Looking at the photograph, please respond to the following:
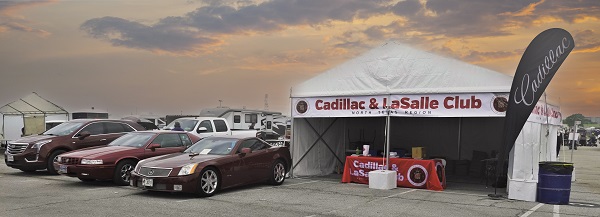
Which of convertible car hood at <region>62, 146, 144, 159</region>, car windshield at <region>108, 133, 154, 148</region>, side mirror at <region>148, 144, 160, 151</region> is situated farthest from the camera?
car windshield at <region>108, 133, 154, 148</region>

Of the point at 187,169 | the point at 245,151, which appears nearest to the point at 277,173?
the point at 245,151

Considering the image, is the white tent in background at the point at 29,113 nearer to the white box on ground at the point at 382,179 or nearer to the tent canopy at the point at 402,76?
the tent canopy at the point at 402,76

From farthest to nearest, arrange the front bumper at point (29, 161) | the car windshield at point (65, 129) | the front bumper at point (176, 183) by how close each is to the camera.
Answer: the car windshield at point (65, 129)
the front bumper at point (29, 161)
the front bumper at point (176, 183)

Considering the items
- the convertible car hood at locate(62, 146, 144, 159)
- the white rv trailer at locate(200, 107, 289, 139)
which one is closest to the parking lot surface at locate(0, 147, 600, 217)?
the convertible car hood at locate(62, 146, 144, 159)

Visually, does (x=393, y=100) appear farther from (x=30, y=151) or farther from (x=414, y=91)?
(x=30, y=151)

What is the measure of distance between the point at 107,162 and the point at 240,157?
123 inches

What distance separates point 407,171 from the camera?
1312cm

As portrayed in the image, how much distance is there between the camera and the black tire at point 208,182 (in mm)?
10449

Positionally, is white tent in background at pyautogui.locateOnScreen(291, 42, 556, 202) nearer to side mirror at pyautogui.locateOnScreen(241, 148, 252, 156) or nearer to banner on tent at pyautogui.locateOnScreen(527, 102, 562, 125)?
banner on tent at pyautogui.locateOnScreen(527, 102, 562, 125)

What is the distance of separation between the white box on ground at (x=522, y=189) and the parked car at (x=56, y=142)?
1092cm

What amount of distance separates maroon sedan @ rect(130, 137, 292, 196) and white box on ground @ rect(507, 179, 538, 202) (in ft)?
17.2

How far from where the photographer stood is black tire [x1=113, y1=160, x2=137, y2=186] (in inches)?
478

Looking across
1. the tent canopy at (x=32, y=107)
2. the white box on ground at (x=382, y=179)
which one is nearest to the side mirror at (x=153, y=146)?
the white box on ground at (x=382, y=179)

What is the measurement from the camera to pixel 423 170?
1289cm
